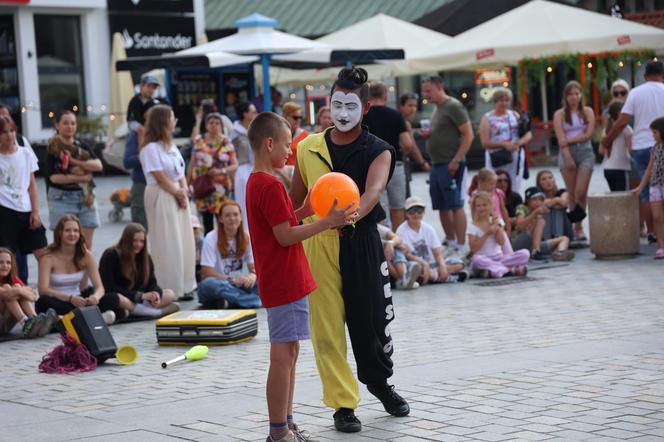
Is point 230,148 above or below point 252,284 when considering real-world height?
above

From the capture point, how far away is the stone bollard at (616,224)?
13.2 metres

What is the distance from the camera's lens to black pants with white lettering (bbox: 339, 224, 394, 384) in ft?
20.8

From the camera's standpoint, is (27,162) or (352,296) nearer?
(352,296)

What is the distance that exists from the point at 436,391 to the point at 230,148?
6.53m

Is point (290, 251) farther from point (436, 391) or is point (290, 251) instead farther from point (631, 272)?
point (631, 272)

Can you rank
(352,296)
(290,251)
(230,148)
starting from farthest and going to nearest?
(230,148) < (352,296) < (290,251)

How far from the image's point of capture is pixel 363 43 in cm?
2506

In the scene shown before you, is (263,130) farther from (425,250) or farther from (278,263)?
(425,250)

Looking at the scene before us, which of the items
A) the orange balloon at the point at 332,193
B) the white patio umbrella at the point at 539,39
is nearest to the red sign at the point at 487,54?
the white patio umbrella at the point at 539,39

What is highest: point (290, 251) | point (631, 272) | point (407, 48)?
point (407, 48)

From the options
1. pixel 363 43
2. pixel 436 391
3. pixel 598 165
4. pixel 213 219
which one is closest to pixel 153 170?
pixel 213 219

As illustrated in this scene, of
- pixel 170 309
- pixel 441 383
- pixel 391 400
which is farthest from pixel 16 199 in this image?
pixel 391 400

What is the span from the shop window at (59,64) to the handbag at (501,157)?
66.1 ft

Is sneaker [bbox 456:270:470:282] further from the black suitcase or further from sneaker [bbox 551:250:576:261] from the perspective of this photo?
the black suitcase
